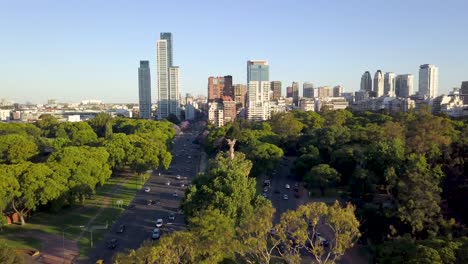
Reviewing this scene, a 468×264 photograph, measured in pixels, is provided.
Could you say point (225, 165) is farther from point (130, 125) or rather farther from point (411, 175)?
point (130, 125)

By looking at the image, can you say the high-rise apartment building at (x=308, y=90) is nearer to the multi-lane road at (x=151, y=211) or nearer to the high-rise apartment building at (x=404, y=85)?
the high-rise apartment building at (x=404, y=85)

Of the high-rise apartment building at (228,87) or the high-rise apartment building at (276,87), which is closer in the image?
the high-rise apartment building at (228,87)

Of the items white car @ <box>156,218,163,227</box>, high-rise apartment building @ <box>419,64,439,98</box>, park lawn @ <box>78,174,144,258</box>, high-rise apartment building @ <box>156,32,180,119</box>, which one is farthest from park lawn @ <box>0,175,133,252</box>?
high-rise apartment building @ <box>419,64,439,98</box>

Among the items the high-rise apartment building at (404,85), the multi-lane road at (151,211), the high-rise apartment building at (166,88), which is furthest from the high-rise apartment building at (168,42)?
the multi-lane road at (151,211)

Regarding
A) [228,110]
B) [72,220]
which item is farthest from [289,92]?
[72,220]

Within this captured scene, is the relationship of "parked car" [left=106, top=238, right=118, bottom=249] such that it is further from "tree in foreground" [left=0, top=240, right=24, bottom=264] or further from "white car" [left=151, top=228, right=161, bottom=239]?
"tree in foreground" [left=0, top=240, right=24, bottom=264]

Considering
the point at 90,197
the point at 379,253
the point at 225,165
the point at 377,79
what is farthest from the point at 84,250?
the point at 377,79
